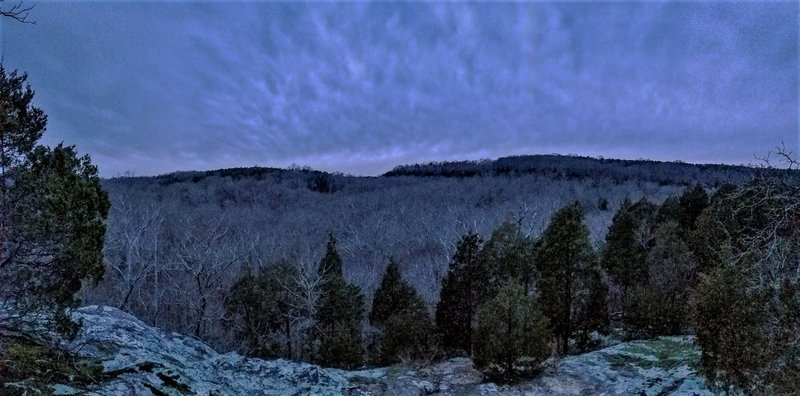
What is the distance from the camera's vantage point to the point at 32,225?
680cm

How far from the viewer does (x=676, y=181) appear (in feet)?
342

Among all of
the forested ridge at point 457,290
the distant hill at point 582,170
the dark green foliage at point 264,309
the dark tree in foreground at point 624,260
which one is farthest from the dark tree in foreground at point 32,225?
the distant hill at point 582,170

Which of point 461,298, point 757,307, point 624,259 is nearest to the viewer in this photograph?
point 757,307

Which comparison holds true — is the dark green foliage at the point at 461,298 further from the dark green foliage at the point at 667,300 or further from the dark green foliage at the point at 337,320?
the dark green foliage at the point at 667,300

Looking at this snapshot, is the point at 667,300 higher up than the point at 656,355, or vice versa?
the point at 667,300

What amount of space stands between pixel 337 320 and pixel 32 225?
64.3ft

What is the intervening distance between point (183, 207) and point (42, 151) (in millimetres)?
70253

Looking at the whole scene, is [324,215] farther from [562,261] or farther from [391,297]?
[562,261]

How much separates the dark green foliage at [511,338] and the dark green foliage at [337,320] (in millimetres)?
7143

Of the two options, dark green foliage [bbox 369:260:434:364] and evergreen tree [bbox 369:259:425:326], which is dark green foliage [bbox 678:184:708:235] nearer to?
evergreen tree [bbox 369:259:425:326]

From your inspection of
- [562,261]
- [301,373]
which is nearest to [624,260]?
[562,261]

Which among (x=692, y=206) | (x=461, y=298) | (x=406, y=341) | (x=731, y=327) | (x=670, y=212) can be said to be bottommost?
(x=406, y=341)

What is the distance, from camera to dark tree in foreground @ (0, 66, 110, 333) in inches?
264

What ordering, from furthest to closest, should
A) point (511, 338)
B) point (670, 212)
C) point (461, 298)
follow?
point (670, 212)
point (461, 298)
point (511, 338)
